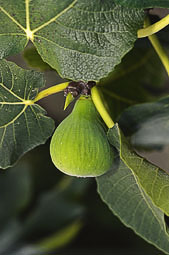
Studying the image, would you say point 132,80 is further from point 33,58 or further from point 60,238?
point 60,238

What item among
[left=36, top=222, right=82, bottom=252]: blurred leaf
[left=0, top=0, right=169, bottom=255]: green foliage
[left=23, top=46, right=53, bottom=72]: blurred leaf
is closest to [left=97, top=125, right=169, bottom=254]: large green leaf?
[left=0, top=0, right=169, bottom=255]: green foliage

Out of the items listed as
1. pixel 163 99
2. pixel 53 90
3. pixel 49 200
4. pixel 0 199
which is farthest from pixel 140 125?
pixel 0 199

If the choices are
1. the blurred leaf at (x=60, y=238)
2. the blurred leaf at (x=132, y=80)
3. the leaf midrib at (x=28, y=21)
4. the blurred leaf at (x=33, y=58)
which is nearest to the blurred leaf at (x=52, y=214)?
the blurred leaf at (x=60, y=238)

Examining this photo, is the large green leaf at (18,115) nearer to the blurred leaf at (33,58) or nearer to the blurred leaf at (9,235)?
the blurred leaf at (33,58)

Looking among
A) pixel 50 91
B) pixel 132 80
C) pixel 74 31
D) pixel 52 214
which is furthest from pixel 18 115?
pixel 52 214

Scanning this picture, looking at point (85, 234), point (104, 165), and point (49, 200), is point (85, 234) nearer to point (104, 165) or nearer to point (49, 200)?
point (49, 200)

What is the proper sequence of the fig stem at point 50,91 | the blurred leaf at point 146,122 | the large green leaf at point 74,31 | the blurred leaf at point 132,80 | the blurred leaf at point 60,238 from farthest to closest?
the blurred leaf at point 60,238 < the blurred leaf at point 132,80 < the blurred leaf at point 146,122 < the fig stem at point 50,91 < the large green leaf at point 74,31

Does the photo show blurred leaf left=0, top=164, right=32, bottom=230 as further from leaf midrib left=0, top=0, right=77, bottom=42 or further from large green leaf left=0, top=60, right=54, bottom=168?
leaf midrib left=0, top=0, right=77, bottom=42
